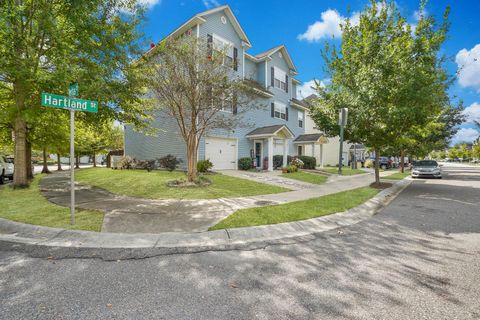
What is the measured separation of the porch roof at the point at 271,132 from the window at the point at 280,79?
5.58 metres

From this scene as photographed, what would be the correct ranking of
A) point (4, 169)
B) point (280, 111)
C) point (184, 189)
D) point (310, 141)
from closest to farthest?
point (184, 189)
point (4, 169)
point (280, 111)
point (310, 141)

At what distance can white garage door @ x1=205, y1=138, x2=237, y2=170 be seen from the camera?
16.9 m

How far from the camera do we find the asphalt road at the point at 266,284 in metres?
2.46

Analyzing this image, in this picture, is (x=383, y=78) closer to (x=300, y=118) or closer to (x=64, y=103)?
(x=64, y=103)

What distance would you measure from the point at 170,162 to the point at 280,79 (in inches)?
555

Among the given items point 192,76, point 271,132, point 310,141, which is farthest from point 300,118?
point 192,76

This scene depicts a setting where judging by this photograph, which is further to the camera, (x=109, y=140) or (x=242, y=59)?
(x=109, y=140)

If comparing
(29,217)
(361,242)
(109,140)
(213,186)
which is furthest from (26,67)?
(109,140)

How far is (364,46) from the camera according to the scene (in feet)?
38.3

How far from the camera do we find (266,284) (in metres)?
3.01

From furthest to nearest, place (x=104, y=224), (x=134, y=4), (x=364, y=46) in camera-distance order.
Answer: (x=364, y=46), (x=134, y=4), (x=104, y=224)

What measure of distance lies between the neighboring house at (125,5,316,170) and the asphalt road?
10594 mm

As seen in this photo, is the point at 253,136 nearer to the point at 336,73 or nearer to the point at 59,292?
the point at 336,73

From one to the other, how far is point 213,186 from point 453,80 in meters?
14.6
